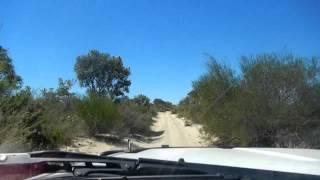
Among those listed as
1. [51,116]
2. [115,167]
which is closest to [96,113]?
[51,116]

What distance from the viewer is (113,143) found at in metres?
30.6

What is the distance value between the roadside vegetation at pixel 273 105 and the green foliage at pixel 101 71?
4633 cm

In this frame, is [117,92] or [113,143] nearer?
[113,143]

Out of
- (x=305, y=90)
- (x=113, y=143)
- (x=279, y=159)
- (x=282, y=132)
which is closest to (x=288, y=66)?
(x=305, y=90)

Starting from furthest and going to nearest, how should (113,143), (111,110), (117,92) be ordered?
(117,92), (111,110), (113,143)

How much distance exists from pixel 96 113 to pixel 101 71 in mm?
35803

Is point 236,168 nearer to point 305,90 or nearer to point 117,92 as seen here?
point 305,90

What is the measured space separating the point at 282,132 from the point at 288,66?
9.17 ft

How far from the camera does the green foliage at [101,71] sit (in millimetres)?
68625

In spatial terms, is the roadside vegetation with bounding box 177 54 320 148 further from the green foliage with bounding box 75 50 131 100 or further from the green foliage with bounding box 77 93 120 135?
the green foliage with bounding box 75 50 131 100

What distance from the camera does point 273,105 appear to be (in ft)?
69.0

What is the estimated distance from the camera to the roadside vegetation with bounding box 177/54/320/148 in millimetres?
21000

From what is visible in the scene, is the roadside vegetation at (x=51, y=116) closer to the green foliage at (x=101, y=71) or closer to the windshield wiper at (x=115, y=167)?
the windshield wiper at (x=115, y=167)

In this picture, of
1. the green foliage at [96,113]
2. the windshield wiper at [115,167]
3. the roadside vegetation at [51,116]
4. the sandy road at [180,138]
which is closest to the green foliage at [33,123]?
the roadside vegetation at [51,116]
